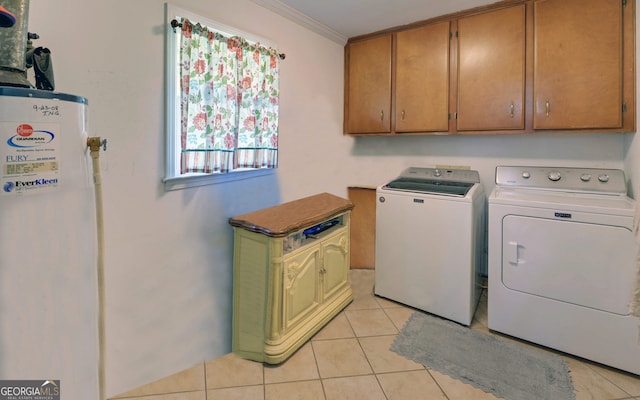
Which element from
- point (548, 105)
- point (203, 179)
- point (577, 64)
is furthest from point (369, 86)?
point (203, 179)

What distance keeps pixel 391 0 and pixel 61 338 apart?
2645mm

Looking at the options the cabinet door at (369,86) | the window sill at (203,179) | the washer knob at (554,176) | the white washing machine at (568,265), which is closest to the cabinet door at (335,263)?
the window sill at (203,179)

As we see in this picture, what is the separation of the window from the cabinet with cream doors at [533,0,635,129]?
6.06 ft

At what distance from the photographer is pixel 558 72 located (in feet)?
7.36

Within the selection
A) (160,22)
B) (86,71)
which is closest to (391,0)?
(160,22)

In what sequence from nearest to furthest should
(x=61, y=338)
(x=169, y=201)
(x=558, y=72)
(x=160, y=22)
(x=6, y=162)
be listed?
1. (x=6, y=162)
2. (x=61, y=338)
3. (x=160, y=22)
4. (x=169, y=201)
5. (x=558, y=72)

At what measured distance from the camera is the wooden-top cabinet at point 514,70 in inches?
82.4

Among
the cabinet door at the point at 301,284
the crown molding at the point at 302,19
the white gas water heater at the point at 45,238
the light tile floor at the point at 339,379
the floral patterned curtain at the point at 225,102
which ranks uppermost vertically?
the crown molding at the point at 302,19

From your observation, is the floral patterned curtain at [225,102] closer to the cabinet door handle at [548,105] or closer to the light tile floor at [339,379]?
the light tile floor at [339,379]

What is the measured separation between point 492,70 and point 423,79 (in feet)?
1.72

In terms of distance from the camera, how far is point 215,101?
1.97m

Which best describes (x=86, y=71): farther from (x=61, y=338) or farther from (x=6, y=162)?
(x=61, y=338)

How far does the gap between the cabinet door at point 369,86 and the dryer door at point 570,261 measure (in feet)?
4.72

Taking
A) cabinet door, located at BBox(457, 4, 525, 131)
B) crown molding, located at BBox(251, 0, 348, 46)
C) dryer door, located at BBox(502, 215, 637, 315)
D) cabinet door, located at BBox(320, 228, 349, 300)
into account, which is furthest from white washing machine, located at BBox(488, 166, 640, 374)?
crown molding, located at BBox(251, 0, 348, 46)
